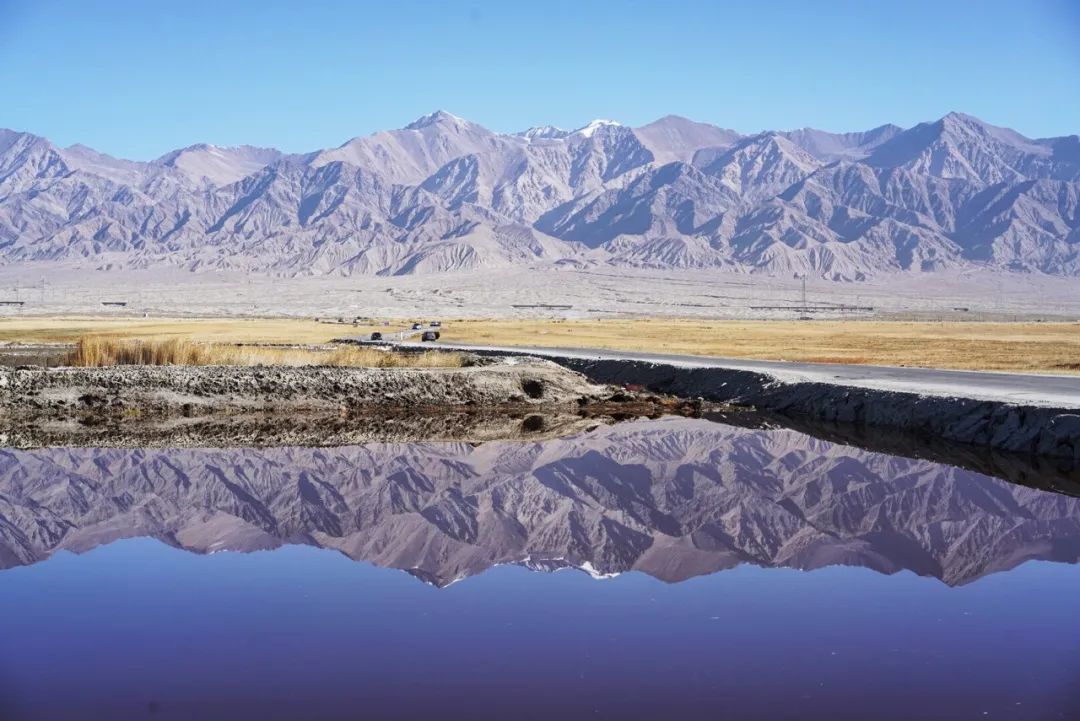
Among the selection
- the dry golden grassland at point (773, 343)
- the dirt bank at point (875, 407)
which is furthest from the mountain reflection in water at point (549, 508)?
the dry golden grassland at point (773, 343)

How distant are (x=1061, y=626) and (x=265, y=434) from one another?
18.6 m

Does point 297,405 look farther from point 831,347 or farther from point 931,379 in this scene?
point 831,347

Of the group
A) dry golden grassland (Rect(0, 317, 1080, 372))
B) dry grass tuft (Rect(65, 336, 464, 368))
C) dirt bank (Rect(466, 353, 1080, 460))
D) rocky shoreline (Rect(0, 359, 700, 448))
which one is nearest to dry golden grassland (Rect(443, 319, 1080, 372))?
dry golden grassland (Rect(0, 317, 1080, 372))

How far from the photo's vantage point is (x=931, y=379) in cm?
3072

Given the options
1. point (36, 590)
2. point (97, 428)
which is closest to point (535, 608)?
point (36, 590)

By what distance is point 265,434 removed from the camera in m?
25.4

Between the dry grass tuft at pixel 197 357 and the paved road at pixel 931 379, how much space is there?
31.5 ft

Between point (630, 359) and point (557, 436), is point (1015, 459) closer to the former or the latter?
point (557, 436)

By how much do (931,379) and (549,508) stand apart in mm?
17921

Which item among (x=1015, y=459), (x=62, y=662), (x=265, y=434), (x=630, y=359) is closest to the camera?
(x=62, y=662)

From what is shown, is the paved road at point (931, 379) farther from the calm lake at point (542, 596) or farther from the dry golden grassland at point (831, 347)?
the calm lake at point (542, 596)

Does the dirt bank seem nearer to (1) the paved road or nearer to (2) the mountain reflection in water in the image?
(1) the paved road

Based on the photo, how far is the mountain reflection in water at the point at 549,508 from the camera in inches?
521

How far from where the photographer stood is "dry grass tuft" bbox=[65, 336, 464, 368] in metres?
33.6
